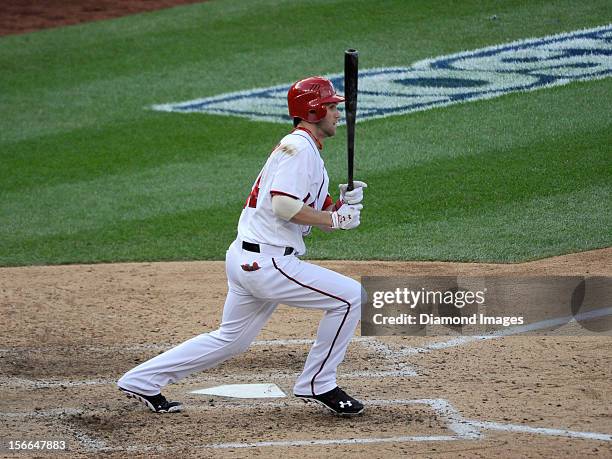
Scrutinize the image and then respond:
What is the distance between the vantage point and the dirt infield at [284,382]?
17.3 ft

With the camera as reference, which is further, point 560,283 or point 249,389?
point 560,283

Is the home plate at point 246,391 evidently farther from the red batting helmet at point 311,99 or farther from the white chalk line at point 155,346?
the red batting helmet at point 311,99

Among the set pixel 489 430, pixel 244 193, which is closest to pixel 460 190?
pixel 244 193

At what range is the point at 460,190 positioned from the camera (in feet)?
33.8

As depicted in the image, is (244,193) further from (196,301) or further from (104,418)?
(104,418)

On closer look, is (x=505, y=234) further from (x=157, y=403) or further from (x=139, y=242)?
(x=157, y=403)

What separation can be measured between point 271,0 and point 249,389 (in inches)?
480

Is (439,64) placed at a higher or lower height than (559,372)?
higher

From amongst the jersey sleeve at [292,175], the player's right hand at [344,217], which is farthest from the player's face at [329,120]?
the player's right hand at [344,217]

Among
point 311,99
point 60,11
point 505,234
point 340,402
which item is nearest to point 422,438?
point 340,402

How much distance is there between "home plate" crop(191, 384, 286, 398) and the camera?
6.20 meters

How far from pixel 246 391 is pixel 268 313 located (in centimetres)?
63

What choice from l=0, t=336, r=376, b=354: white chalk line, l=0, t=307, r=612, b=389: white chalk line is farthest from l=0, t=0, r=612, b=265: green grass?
l=0, t=336, r=376, b=354: white chalk line

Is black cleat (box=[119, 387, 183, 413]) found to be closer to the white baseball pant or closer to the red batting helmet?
the white baseball pant
